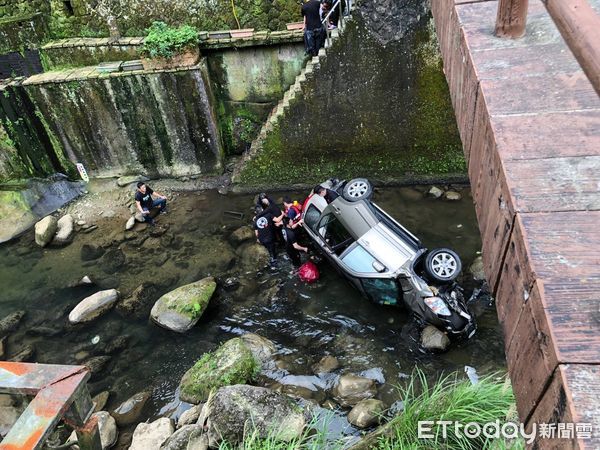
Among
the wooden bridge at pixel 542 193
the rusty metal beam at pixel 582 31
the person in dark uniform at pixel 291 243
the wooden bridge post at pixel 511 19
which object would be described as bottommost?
the person in dark uniform at pixel 291 243

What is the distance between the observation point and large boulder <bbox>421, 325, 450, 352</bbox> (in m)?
6.79

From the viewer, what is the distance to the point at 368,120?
Result: 9891 mm

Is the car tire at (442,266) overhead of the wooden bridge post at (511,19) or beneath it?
beneath

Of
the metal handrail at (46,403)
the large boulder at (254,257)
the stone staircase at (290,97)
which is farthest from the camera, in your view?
the large boulder at (254,257)

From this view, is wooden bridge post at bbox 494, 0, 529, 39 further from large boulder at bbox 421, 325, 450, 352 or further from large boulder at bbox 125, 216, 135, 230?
large boulder at bbox 125, 216, 135, 230

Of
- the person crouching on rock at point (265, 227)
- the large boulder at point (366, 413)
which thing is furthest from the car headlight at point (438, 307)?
the person crouching on rock at point (265, 227)

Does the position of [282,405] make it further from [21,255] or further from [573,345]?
[21,255]

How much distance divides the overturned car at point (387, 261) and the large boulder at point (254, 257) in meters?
1.36

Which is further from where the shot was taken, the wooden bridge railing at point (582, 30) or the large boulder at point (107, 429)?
the large boulder at point (107, 429)

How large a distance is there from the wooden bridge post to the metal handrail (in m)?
3.51

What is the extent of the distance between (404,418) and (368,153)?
7.01 metres

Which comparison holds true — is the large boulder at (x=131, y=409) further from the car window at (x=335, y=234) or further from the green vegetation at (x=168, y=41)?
the green vegetation at (x=168, y=41)

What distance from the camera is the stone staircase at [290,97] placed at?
8.97 metres

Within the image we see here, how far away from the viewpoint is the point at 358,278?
722cm
